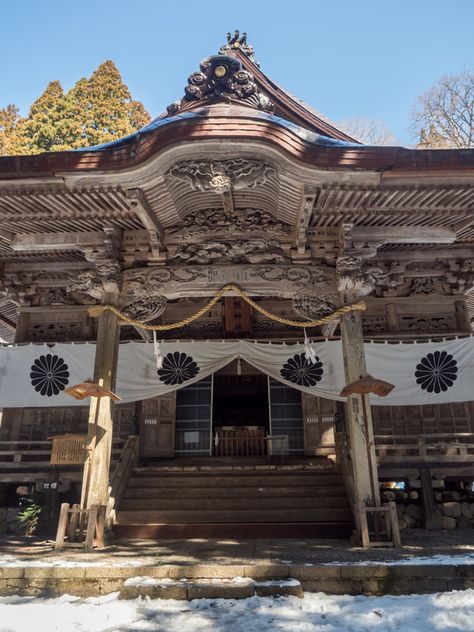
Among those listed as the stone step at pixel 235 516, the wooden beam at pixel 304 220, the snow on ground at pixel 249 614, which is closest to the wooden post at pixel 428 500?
the stone step at pixel 235 516

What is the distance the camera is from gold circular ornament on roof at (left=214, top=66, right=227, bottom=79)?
7969 mm

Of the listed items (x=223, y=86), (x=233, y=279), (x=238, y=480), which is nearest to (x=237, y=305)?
(x=233, y=279)

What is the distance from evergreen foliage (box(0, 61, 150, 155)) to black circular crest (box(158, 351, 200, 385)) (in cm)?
2066

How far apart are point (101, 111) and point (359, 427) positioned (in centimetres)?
2782

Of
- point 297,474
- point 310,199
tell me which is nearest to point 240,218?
point 310,199

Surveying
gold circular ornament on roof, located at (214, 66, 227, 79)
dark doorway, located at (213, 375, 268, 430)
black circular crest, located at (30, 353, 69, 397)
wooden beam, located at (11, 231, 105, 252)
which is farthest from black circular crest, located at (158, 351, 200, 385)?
dark doorway, located at (213, 375, 268, 430)

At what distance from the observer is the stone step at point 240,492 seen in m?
8.43

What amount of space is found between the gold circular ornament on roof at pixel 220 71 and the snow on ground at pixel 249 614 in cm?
781

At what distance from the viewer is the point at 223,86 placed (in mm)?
7969

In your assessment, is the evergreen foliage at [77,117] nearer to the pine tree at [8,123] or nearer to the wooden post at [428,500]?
the pine tree at [8,123]

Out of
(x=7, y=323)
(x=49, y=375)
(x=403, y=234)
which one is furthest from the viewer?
(x=7, y=323)

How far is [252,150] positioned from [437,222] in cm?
357

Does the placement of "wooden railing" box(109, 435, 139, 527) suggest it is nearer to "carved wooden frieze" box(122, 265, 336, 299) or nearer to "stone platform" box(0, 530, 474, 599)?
"stone platform" box(0, 530, 474, 599)

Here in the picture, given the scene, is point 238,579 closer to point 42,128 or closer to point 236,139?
point 236,139
